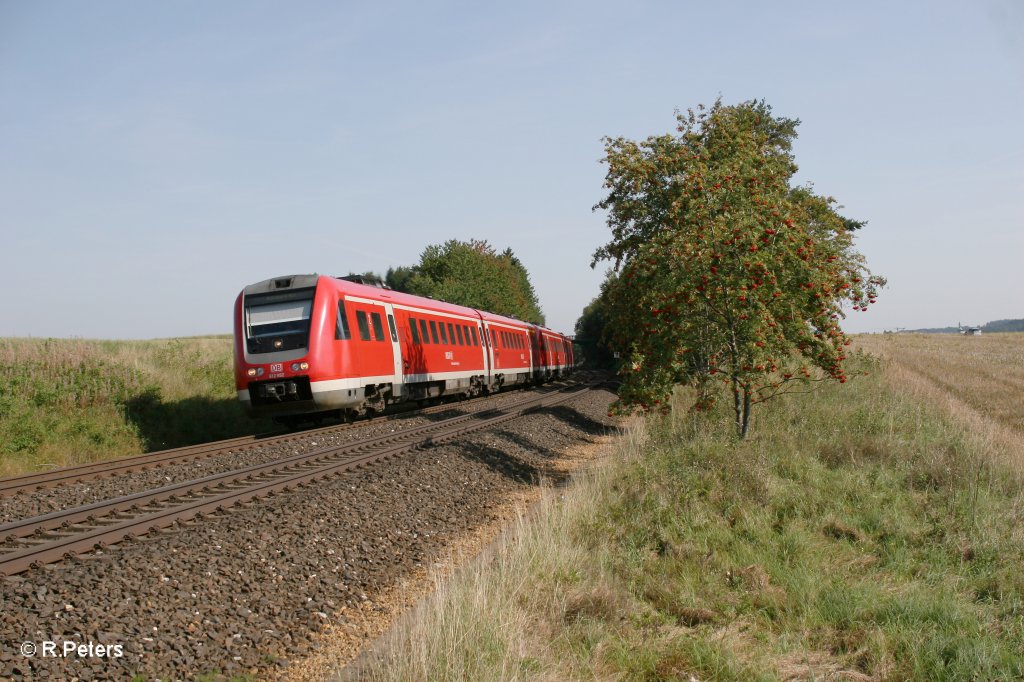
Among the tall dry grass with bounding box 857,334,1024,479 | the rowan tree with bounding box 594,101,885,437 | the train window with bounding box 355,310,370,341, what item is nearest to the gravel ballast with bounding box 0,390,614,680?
the rowan tree with bounding box 594,101,885,437

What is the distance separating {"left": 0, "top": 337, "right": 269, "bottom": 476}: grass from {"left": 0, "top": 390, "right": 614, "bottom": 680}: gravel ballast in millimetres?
5324

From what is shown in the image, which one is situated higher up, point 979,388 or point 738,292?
point 738,292

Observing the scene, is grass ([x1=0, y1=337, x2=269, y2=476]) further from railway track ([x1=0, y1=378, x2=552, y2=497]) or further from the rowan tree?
the rowan tree

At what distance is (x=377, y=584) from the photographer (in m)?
6.09

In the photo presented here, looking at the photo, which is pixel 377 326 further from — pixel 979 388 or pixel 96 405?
pixel 979 388

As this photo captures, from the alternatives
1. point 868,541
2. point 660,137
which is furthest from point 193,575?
point 660,137

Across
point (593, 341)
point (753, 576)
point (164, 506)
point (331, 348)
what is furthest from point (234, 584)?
point (593, 341)

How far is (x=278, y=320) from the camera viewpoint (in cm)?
1455

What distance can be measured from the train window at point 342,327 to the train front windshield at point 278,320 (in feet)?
2.08

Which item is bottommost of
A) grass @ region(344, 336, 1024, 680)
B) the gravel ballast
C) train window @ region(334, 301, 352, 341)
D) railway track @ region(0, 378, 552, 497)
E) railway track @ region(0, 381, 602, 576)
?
grass @ region(344, 336, 1024, 680)

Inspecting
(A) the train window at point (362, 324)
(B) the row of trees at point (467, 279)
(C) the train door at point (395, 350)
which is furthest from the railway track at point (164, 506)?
(B) the row of trees at point (467, 279)

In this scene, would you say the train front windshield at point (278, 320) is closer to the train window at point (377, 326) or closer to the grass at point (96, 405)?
the train window at point (377, 326)

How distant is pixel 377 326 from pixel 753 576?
1211cm

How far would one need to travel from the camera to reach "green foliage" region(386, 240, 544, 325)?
182 ft
